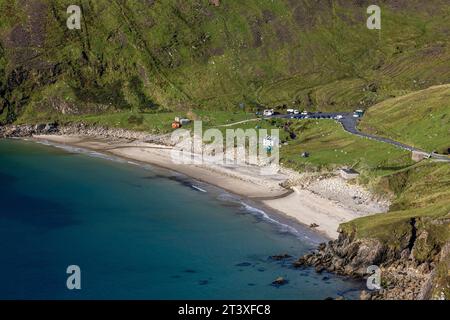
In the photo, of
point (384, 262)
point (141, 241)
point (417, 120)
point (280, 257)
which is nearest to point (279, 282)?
point (280, 257)

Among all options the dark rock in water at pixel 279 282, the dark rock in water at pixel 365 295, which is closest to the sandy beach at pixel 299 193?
the dark rock in water at pixel 279 282

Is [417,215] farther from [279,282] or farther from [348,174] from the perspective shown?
[348,174]

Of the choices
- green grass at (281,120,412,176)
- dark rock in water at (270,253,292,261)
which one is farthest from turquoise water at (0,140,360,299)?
green grass at (281,120,412,176)

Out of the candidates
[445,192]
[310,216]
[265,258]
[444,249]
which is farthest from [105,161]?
[444,249]

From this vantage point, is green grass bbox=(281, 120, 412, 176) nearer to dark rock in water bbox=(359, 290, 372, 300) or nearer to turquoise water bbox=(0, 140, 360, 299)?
turquoise water bbox=(0, 140, 360, 299)

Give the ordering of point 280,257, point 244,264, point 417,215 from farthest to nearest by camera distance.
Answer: point 280,257 → point 244,264 → point 417,215

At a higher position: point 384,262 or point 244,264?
point 384,262
